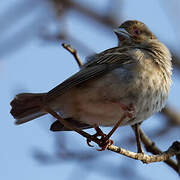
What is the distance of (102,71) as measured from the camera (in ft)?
16.5

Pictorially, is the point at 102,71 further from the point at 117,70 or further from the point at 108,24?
the point at 108,24

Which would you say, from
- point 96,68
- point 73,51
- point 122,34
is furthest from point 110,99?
point 122,34

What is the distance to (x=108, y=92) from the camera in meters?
4.77

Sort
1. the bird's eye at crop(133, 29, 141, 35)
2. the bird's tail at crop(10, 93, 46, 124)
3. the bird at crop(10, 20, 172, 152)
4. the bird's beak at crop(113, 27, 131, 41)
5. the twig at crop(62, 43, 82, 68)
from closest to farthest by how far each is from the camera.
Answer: the bird's tail at crop(10, 93, 46, 124) → the bird at crop(10, 20, 172, 152) → the twig at crop(62, 43, 82, 68) → the bird's beak at crop(113, 27, 131, 41) → the bird's eye at crop(133, 29, 141, 35)

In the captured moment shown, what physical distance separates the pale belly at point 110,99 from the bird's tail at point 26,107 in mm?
340

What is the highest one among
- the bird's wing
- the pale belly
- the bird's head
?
the bird's head

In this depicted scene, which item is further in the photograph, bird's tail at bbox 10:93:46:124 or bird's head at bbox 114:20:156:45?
bird's head at bbox 114:20:156:45

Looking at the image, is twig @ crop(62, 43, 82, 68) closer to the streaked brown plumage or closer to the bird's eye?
the streaked brown plumage

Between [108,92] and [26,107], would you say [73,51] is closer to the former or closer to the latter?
[108,92]

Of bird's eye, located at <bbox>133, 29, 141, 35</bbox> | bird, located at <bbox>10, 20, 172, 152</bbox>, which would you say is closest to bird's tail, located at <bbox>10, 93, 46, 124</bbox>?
bird, located at <bbox>10, 20, 172, 152</bbox>

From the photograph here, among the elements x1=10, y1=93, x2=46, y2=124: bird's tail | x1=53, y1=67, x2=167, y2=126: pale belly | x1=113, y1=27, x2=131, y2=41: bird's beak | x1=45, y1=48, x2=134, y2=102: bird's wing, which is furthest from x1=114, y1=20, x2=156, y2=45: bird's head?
x1=10, y1=93, x2=46, y2=124: bird's tail

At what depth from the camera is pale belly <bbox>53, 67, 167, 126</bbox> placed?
472 centimetres

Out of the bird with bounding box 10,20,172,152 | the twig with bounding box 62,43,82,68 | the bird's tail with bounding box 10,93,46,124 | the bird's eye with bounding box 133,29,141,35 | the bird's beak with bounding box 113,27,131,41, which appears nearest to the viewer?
the bird's tail with bounding box 10,93,46,124

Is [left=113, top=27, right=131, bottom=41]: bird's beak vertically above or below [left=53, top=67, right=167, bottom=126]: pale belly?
above
